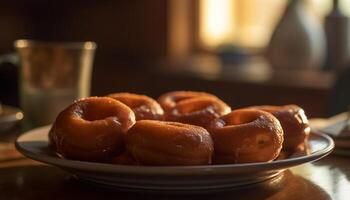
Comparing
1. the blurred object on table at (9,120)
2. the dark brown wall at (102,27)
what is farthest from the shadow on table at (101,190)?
the dark brown wall at (102,27)

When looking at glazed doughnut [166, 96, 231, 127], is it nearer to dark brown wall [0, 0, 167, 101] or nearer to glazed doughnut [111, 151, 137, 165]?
glazed doughnut [111, 151, 137, 165]

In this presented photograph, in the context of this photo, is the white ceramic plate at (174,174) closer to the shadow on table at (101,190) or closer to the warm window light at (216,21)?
the shadow on table at (101,190)

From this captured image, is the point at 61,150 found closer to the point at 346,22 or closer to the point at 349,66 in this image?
the point at 349,66

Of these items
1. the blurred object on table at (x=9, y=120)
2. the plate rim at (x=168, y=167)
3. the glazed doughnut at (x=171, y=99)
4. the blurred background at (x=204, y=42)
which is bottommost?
the blurred background at (x=204, y=42)

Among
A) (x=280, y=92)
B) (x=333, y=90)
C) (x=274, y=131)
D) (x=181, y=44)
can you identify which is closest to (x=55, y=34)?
(x=181, y=44)

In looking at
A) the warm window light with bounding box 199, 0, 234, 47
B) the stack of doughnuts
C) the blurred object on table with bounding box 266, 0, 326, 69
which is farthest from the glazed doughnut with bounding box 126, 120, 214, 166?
the warm window light with bounding box 199, 0, 234, 47

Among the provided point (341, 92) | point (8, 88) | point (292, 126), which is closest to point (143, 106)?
point (292, 126)

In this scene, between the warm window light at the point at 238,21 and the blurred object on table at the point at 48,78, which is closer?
the blurred object on table at the point at 48,78

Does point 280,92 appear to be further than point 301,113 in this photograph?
Yes
